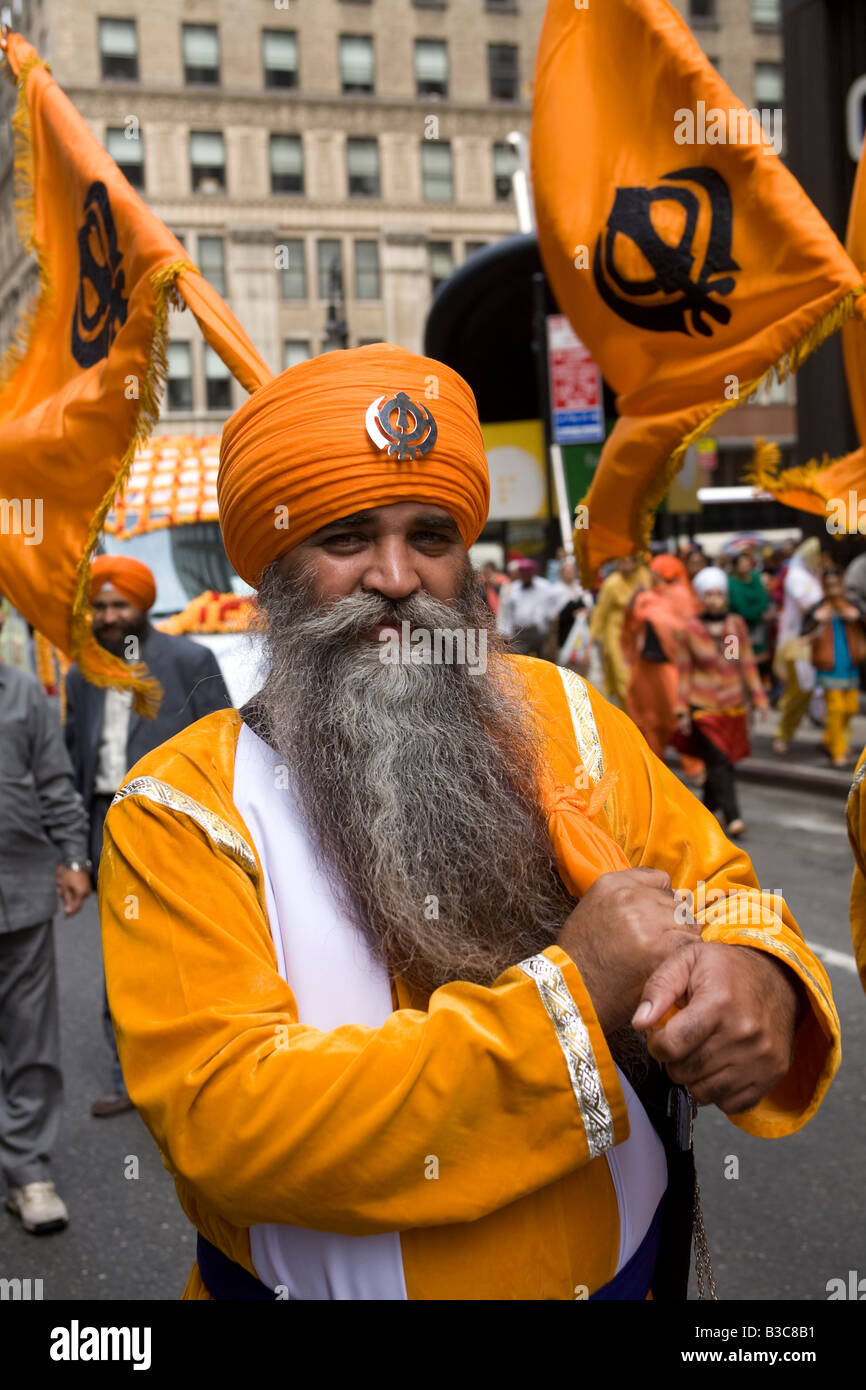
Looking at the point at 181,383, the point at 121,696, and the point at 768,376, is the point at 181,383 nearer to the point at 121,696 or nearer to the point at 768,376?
the point at 121,696

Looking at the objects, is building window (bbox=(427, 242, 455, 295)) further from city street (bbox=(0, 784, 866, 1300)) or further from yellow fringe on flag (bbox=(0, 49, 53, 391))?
yellow fringe on flag (bbox=(0, 49, 53, 391))

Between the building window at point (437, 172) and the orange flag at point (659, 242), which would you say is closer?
the orange flag at point (659, 242)

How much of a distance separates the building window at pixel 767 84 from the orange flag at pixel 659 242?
47327mm

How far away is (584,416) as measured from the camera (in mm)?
→ 11547

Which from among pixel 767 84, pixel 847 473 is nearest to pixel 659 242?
pixel 847 473

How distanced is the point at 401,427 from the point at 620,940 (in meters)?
0.85

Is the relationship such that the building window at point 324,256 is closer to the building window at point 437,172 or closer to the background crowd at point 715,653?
the building window at point 437,172

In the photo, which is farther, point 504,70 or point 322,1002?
point 504,70

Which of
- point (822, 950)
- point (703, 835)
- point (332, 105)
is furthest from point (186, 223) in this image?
point (703, 835)

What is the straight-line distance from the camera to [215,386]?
41750 mm

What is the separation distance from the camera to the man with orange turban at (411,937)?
1.49 meters

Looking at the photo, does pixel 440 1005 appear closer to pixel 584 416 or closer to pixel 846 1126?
pixel 846 1126

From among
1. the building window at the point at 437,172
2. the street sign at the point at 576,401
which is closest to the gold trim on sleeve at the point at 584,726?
the street sign at the point at 576,401
